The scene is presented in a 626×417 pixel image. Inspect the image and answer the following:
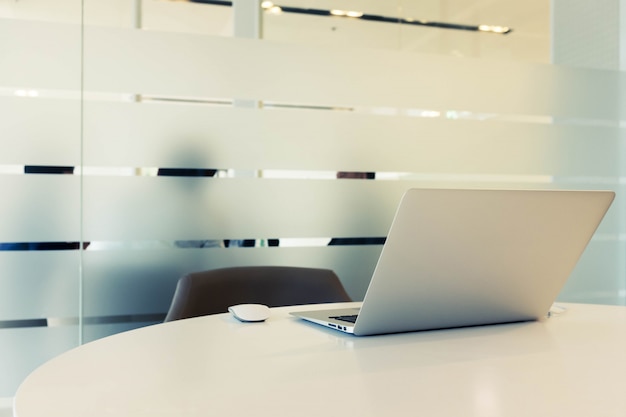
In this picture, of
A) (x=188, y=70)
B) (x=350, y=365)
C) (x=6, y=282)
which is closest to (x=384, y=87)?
(x=188, y=70)

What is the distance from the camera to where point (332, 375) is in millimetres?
850

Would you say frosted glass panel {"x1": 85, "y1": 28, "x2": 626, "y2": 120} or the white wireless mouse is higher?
frosted glass panel {"x1": 85, "y1": 28, "x2": 626, "y2": 120}

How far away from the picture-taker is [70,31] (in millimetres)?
2785

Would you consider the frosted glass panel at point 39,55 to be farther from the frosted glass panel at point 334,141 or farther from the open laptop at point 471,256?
the open laptop at point 471,256

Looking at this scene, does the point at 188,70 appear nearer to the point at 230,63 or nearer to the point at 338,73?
the point at 230,63

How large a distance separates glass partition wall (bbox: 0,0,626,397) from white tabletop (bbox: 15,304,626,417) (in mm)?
1711

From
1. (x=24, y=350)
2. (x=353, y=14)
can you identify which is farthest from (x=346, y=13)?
(x=24, y=350)

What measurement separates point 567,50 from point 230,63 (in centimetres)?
206

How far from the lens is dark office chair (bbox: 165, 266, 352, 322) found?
2172 mm

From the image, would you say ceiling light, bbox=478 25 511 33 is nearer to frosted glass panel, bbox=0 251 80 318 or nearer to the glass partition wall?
the glass partition wall

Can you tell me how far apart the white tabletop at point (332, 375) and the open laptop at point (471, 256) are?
1.7 inches

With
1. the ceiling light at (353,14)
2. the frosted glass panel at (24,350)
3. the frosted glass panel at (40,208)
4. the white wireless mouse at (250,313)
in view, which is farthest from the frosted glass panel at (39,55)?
the white wireless mouse at (250,313)

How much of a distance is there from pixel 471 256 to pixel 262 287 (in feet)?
4.42

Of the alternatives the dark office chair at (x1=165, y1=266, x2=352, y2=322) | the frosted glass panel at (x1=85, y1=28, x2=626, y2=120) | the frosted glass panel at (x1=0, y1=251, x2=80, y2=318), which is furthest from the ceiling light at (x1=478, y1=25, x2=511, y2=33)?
the frosted glass panel at (x1=0, y1=251, x2=80, y2=318)
